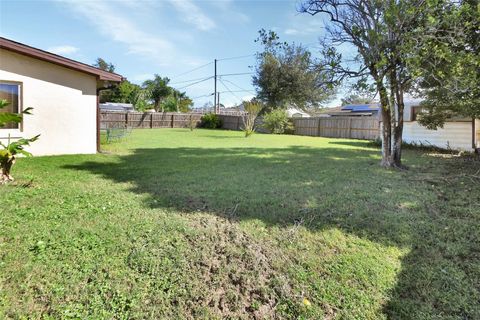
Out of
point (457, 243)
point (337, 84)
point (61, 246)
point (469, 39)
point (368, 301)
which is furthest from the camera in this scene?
point (337, 84)

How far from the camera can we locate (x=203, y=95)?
44938 millimetres

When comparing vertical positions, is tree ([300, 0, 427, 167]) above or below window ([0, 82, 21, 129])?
above

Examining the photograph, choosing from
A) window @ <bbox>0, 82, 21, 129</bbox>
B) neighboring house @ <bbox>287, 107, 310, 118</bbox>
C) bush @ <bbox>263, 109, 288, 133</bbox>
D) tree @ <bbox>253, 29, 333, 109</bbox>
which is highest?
tree @ <bbox>253, 29, 333, 109</bbox>

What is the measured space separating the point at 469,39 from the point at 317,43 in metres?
3.34

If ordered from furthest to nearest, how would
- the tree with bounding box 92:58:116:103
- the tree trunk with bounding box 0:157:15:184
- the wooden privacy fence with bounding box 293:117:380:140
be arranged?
the tree with bounding box 92:58:116:103 < the wooden privacy fence with bounding box 293:117:380:140 < the tree trunk with bounding box 0:157:15:184

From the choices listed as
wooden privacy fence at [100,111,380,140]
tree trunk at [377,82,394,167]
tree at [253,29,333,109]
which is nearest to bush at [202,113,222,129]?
wooden privacy fence at [100,111,380,140]

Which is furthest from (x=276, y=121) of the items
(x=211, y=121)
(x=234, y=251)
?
(x=234, y=251)

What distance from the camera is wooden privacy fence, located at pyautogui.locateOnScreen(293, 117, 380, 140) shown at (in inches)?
740

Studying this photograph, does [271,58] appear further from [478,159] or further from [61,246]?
[61,246]

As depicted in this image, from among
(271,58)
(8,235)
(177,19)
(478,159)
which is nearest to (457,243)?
(8,235)

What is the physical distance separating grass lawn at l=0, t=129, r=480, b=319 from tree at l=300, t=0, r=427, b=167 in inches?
105

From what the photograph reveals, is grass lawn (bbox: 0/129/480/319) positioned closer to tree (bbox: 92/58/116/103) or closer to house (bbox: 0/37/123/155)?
house (bbox: 0/37/123/155)

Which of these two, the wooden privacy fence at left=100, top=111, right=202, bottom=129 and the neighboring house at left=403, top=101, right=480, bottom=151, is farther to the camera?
the wooden privacy fence at left=100, top=111, right=202, bottom=129

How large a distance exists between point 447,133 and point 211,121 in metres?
18.9
